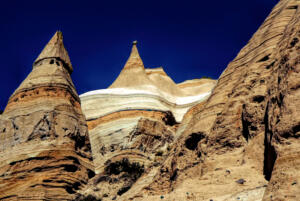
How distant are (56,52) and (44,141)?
28.7ft

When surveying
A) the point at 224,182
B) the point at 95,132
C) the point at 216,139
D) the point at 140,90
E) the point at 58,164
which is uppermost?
the point at 140,90

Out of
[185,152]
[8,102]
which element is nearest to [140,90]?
[8,102]

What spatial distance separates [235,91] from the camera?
47.7 ft

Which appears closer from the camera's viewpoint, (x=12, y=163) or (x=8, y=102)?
(x=12, y=163)

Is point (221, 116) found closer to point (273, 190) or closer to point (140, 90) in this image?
point (273, 190)

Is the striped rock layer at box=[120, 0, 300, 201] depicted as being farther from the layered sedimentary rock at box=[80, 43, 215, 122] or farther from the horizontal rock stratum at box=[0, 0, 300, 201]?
the layered sedimentary rock at box=[80, 43, 215, 122]

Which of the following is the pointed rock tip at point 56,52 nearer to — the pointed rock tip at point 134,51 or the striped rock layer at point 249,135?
the striped rock layer at point 249,135

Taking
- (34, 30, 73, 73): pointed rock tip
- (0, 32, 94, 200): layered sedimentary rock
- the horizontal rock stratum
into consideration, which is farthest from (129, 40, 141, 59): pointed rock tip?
(0, 32, 94, 200): layered sedimentary rock

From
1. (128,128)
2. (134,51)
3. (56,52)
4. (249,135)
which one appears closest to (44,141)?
(128,128)

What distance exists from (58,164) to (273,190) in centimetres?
1559

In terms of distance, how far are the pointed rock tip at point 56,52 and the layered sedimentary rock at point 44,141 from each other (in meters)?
1.11

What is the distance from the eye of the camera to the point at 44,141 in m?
23.8

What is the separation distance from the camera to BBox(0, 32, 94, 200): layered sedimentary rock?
2203 cm

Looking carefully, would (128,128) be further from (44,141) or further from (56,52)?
(44,141)
